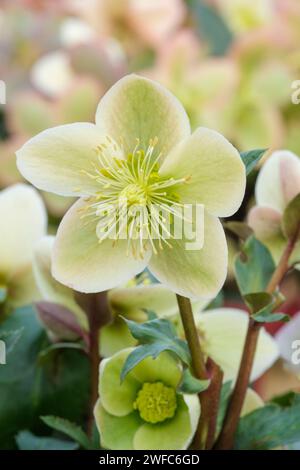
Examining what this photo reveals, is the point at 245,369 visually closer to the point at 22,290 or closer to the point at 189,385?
the point at 189,385

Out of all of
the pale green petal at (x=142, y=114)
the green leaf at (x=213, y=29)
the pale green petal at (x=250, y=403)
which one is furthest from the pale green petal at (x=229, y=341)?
the green leaf at (x=213, y=29)

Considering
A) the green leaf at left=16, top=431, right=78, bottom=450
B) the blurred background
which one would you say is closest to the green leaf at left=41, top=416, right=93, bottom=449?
the green leaf at left=16, top=431, right=78, bottom=450

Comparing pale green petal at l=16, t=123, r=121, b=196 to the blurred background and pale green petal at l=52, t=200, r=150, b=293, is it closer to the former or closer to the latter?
pale green petal at l=52, t=200, r=150, b=293

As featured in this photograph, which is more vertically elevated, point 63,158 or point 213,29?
point 63,158

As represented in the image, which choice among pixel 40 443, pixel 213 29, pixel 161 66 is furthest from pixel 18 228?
pixel 213 29

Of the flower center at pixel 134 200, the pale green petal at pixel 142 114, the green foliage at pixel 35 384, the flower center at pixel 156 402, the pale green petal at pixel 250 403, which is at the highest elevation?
the pale green petal at pixel 142 114

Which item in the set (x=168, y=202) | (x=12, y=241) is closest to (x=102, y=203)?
(x=168, y=202)

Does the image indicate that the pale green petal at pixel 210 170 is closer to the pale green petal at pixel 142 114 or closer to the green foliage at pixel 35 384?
the pale green petal at pixel 142 114
